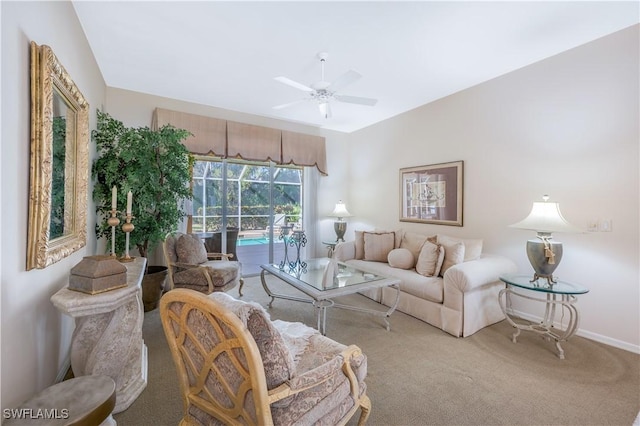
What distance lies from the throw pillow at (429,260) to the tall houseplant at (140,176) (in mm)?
3008

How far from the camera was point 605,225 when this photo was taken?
261 cm

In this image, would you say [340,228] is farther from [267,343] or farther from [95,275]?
[267,343]

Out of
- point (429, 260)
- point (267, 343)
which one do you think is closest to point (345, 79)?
point (429, 260)

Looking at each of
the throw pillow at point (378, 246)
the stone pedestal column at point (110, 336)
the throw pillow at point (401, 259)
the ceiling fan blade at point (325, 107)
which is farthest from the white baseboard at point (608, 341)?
the stone pedestal column at point (110, 336)

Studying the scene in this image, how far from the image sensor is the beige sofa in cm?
276

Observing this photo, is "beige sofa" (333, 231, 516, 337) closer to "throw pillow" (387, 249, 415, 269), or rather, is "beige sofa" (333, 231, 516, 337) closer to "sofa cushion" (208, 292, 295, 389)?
"throw pillow" (387, 249, 415, 269)

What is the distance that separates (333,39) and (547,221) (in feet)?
8.50

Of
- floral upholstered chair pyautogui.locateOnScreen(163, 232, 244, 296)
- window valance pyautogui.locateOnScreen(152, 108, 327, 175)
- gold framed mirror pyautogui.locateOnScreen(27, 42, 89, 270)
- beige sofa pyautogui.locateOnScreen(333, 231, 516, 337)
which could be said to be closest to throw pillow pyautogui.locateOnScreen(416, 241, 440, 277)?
beige sofa pyautogui.locateOnScreen(333, 231, 516, 337)

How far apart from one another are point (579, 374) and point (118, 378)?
328 centimetres

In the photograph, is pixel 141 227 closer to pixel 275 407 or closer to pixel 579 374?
pixel 275 407

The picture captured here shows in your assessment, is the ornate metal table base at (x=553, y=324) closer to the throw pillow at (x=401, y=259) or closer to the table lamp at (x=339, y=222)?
the throw pillow at (x=401, y=259)

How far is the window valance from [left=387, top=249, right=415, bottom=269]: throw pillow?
2435 mm

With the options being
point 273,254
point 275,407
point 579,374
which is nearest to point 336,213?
point 273,254

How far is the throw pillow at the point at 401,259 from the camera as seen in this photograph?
11.8 ft
